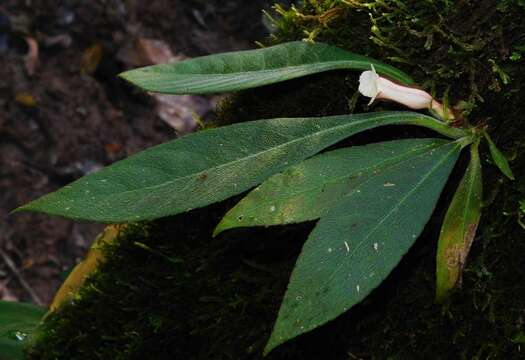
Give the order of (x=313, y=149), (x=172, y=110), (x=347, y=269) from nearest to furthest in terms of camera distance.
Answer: (x=347, y=269) → (x=313, y=149) → (x=172, y=110)

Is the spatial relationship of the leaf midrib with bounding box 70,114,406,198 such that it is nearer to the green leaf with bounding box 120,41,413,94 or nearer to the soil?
the green leaf with bounding box 120,41,413,94

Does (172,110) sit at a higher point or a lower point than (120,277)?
lower

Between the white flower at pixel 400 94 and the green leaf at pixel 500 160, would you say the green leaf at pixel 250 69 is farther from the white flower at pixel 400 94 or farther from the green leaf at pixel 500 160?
the green leaf at pixel 500 160

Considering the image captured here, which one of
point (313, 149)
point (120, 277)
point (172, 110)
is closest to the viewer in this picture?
point (313, 149)

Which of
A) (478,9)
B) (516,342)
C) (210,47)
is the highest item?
(478,9)

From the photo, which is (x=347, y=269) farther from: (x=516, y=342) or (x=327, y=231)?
(x=516, y=342)

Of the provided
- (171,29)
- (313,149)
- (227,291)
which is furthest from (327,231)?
(171,29)

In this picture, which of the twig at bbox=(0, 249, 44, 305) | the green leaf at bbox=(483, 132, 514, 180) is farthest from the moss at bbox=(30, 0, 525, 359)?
the twig at bbox=(0, 249, 44, 305)
